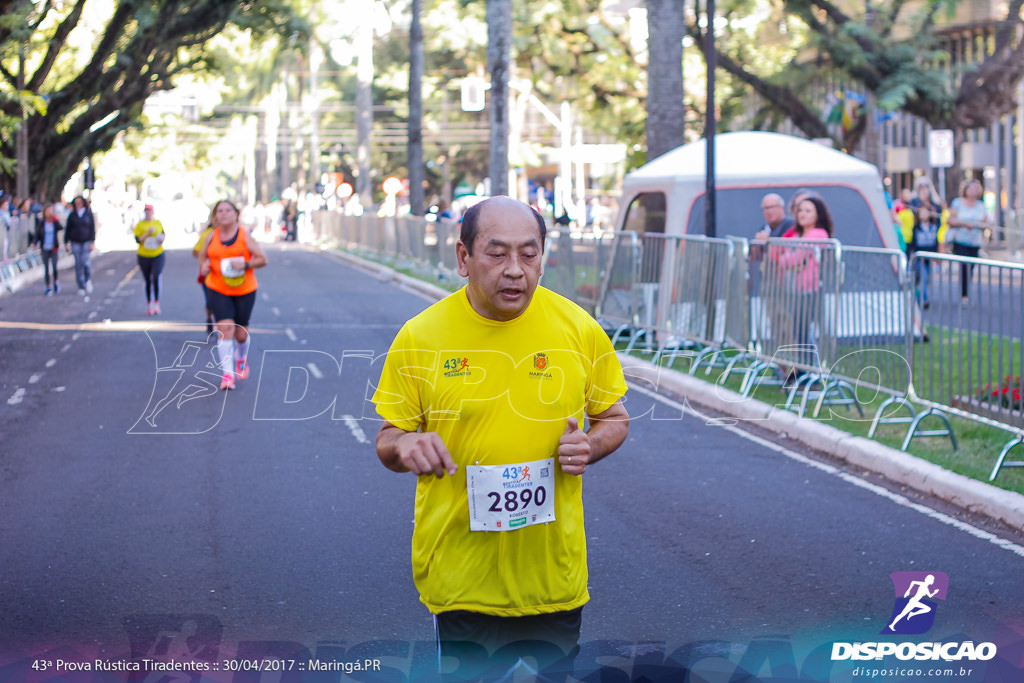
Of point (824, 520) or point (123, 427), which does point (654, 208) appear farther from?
point (824, 520)

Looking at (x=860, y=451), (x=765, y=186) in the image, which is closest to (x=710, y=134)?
(x=765, y=186)

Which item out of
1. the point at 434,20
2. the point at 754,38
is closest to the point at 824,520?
the point at 754,38

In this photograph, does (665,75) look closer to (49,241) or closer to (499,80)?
(499,80)

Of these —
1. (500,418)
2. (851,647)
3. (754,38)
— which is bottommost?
(851,647)

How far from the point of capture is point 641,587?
706 cm

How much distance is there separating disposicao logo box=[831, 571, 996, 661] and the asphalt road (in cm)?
7

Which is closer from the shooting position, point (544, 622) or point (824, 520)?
point (544, 622)

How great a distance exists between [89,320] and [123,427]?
11575 mm

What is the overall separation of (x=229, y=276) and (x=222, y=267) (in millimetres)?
106

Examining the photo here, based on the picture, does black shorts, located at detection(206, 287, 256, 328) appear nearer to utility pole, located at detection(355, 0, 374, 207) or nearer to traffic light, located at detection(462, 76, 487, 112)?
traffic light, located at detection(462, 76, 487, 112)

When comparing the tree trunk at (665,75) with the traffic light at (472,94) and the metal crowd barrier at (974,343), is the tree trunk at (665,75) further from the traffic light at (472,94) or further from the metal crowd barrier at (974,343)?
the traffic light at (472,94)

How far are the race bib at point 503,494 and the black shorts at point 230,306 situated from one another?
10.1 meters

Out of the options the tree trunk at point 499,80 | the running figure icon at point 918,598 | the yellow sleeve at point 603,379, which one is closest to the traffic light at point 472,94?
the tree trunk at point 499,80

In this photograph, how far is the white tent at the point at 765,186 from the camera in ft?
59.1
